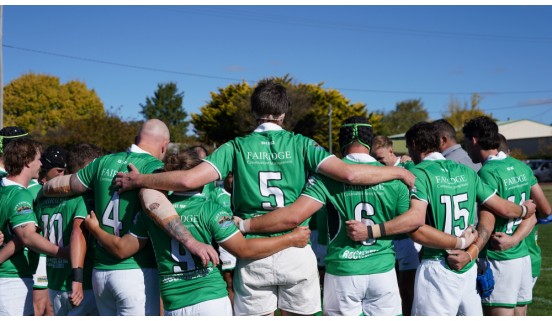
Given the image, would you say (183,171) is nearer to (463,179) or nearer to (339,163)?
(339,163)

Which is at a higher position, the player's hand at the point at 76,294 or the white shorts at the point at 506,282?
the player's hand at the point at 76,294

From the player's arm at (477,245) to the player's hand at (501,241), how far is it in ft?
0.64

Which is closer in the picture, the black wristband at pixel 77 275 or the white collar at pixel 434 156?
the black wristband at pixel 77 275

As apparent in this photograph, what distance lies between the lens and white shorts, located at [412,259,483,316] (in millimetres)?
5027

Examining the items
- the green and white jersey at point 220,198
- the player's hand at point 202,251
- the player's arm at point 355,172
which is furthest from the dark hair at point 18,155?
the player's arm at point 355,172

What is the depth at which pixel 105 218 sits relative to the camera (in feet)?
15.6

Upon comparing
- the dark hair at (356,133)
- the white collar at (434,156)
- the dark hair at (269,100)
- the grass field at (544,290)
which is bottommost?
the grass field at (544,290)

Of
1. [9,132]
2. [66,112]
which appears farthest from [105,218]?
[66,112]

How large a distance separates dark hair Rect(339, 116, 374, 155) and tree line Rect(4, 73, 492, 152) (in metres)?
32.1

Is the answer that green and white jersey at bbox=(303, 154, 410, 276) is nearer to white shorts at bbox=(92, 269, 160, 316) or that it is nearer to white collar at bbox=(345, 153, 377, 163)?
white collar at bbox=(345, 153, 377, 163)

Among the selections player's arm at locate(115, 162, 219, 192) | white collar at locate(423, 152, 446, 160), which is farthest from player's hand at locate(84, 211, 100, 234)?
white collar at locate(423, 152, 446, 160)

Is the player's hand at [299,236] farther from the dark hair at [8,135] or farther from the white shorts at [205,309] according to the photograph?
the dark hair at [8,135]

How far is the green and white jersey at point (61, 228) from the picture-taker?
505cm

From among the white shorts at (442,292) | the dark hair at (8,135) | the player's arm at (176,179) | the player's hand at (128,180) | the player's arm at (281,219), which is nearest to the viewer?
the player's arm at (176,179)
